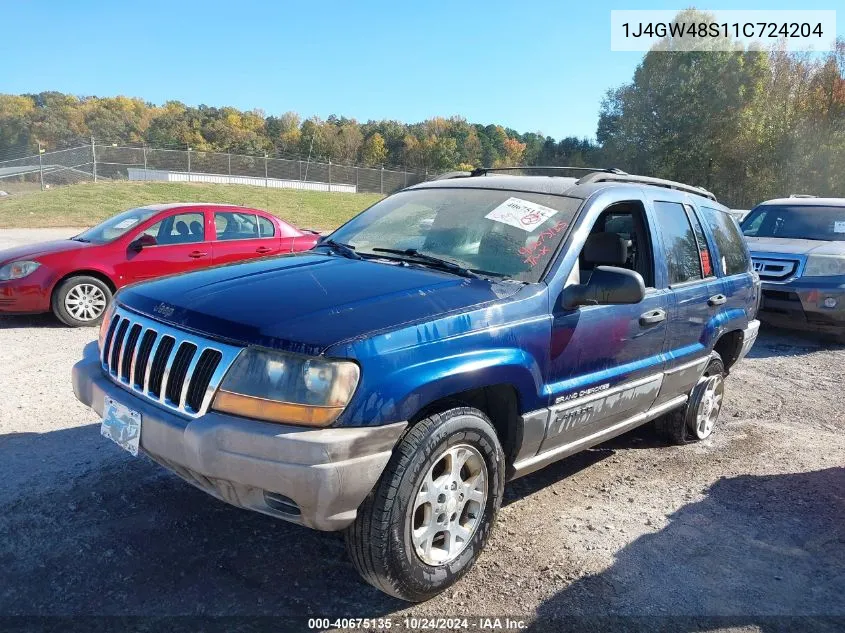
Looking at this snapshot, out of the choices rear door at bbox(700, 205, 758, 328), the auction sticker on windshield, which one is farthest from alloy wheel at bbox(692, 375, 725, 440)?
the auction sticker on windshield

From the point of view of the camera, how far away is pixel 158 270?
312 inches

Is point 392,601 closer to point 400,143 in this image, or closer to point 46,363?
point 46,363

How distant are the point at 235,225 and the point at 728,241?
20.3 feet

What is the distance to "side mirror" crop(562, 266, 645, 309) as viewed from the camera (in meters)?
3.15

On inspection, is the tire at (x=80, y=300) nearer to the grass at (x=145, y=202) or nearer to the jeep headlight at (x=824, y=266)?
the jeep headlight at (x=824, y=266)

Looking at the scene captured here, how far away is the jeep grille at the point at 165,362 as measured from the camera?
2535 mm

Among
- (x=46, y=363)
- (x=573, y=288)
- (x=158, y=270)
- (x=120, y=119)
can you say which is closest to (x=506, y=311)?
(x=573, y=288)

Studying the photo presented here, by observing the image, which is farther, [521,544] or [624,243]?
[624,243]

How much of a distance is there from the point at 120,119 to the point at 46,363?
77.4 meters

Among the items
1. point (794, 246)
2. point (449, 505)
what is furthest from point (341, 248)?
point (794, 246)

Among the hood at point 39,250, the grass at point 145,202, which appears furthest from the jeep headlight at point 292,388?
the grass at point 145,202

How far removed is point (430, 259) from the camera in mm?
3439

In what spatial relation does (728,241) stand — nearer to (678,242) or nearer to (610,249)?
(678,242)

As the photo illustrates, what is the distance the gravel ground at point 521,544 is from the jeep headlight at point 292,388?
898 millimetres
